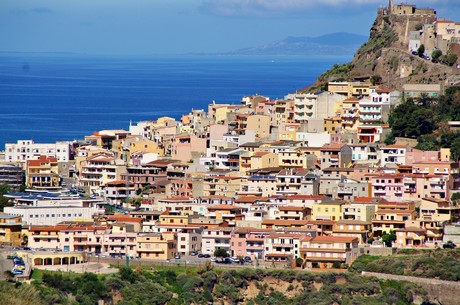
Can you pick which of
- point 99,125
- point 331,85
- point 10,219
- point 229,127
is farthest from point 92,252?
point 99,125

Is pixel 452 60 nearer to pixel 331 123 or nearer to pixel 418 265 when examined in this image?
pixel 331 123

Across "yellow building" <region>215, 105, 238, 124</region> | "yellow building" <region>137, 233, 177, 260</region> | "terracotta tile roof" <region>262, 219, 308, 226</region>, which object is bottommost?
"yellow building" <region>137, 233, 177, 260</region>

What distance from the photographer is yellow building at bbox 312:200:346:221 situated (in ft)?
166

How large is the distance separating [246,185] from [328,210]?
4.88 metres

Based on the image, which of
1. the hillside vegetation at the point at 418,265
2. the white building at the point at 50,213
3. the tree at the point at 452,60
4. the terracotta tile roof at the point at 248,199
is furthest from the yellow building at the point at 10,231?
the tree at the point at 452,60

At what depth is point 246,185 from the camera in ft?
180

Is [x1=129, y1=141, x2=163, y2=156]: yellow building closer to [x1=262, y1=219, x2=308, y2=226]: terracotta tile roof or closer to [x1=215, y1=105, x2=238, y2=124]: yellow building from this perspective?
[x1=215, y1=105, x2=238, y2=124]: yellow building

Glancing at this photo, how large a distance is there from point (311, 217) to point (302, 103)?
43.4ft

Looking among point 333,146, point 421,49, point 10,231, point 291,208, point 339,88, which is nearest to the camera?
point 10,231

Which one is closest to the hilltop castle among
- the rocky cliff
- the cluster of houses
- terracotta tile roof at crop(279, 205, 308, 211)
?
the rocky cliff

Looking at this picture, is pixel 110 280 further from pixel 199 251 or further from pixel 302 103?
pixel 302 103

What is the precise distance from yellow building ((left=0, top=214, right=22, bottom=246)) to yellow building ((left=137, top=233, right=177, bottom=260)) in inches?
172

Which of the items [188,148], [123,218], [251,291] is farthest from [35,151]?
[251,291]

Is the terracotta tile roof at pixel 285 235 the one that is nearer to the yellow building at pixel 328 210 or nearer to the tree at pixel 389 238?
the yellow building at pixel 328 210
